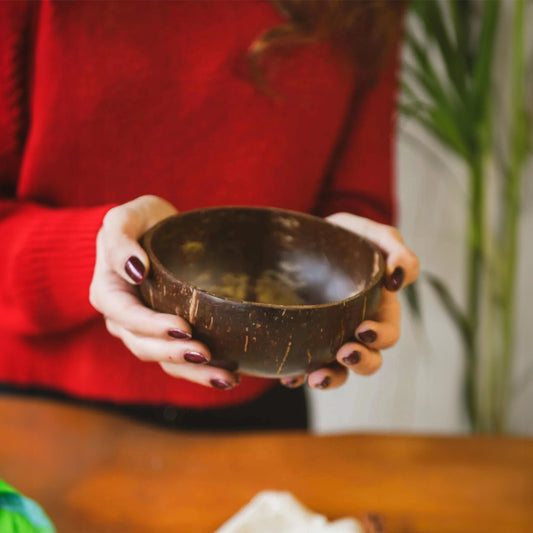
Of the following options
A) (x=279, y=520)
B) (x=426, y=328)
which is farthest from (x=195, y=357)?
(x=426, y=328)

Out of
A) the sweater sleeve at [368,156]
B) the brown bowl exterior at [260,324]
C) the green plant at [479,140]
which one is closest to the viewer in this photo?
the brown bowl exterior at [260,324]

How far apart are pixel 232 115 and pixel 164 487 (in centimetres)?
23

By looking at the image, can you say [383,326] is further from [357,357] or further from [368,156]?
[368,156]

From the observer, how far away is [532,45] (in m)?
0.70

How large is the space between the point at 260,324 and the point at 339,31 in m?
0.16

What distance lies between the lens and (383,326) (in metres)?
0.23

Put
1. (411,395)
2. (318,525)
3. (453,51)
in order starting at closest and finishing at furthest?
(318,525) → (453,51) → (411,395)

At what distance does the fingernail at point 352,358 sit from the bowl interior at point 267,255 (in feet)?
0.08

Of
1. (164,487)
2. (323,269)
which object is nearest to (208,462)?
(164,487)

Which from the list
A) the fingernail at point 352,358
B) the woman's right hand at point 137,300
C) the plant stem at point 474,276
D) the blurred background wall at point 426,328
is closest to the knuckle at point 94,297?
the woman's right hand at point 137,300

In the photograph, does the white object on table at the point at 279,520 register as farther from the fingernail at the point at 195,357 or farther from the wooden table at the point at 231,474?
the fingernail at the point at 195,357

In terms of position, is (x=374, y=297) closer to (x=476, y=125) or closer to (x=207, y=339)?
(x=207, y=339)

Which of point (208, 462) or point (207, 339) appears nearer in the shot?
point (207, 339)

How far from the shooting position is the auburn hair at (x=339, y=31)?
27 centimetres
